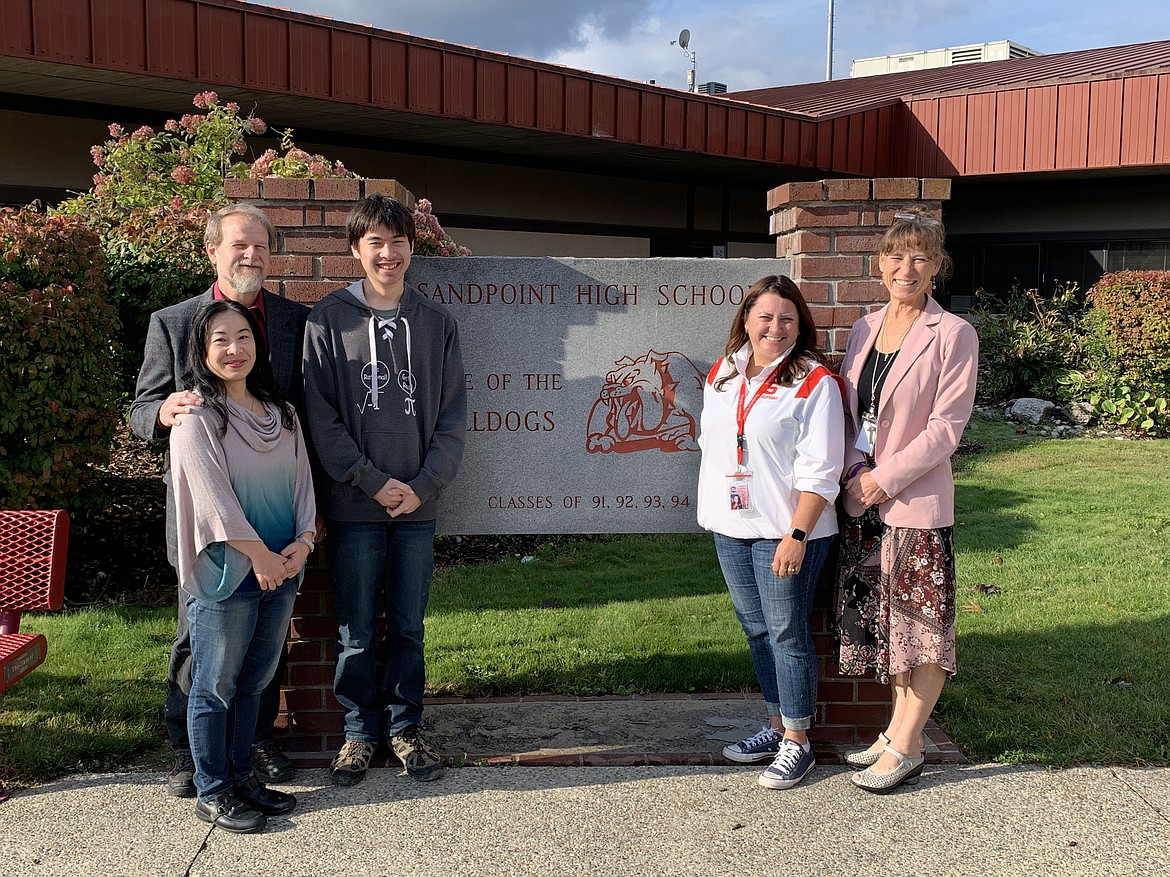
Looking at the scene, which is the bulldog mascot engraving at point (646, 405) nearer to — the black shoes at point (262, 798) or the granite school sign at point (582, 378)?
the granite school sign at point (582, 378)

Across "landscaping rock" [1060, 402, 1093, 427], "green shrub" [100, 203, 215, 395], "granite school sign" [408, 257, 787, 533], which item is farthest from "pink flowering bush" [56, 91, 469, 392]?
"landscaping rock" [1060, 402, 1093, 427]

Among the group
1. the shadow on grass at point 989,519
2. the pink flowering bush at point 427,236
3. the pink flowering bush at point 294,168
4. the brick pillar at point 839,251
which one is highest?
the pink flowering bush at point 294,168

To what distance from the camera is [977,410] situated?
1237cm

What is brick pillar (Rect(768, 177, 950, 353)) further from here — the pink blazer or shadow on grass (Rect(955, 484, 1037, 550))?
shadow on grass (Rect(955, 484, 1037, 550))

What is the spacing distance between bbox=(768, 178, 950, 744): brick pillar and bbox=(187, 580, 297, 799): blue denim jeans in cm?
197

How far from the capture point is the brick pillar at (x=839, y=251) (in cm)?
418

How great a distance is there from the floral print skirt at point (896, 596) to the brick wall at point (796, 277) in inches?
10.2

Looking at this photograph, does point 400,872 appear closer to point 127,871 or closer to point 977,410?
point 127,871

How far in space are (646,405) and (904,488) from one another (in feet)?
3.63

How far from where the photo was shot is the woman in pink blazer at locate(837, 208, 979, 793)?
3660mm

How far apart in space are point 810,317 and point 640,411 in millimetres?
828

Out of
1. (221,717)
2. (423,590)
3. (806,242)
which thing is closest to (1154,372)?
(806,242)

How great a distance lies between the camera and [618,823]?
359cm

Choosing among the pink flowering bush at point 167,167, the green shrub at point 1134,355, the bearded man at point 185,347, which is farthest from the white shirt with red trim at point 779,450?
the green shrub at point 1134,355
